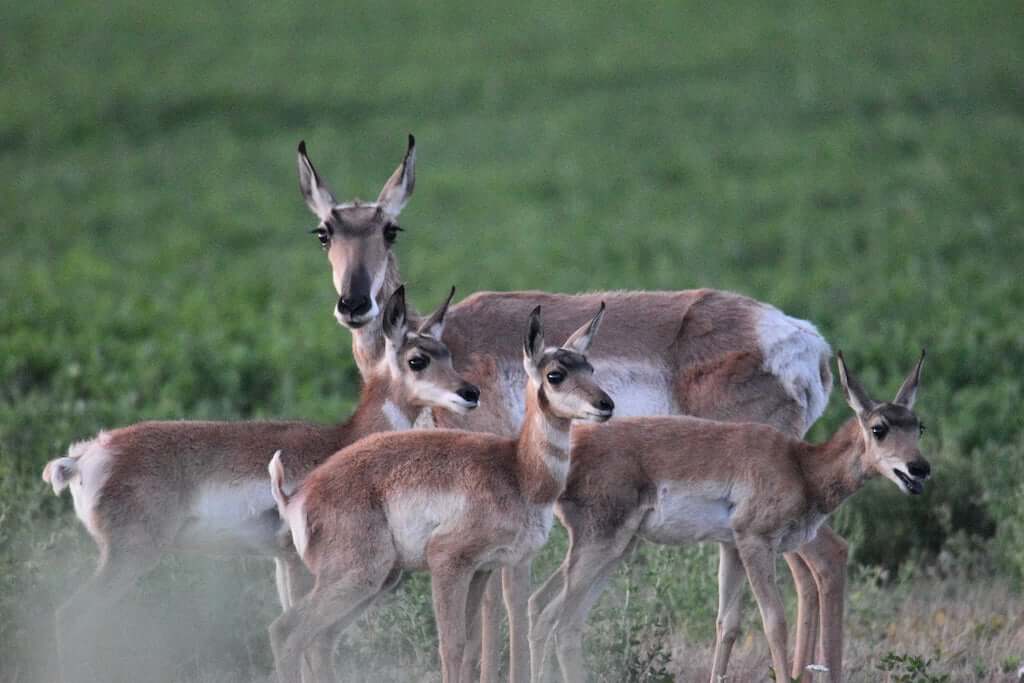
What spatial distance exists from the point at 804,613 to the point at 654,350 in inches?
67.5

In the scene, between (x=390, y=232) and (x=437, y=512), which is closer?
(x=437, y=512)

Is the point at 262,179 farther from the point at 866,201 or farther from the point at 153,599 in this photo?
the point at 153,599

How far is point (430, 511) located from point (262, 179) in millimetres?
27427

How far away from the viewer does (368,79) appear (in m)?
44.3

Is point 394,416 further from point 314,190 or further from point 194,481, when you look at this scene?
point 314,190

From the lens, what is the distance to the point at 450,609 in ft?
26.6

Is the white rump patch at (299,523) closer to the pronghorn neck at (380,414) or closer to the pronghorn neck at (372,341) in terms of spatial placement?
the pronghorn neck at (380,414)

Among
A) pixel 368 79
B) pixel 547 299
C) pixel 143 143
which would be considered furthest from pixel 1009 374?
pixel 368 79

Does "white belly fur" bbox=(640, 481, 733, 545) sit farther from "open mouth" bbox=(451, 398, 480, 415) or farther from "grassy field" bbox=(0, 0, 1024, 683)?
"open mouth" bbox=(451, 398, 480, 415)

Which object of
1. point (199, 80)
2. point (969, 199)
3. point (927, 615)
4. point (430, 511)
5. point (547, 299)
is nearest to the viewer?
point (430, 511)

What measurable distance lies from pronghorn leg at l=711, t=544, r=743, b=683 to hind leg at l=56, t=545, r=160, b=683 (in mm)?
2979

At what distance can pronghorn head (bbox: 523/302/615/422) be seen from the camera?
813 centimetres

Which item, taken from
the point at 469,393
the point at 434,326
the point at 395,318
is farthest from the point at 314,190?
the point at 469,393

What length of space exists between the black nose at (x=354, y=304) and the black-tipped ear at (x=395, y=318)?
118 millimetres
